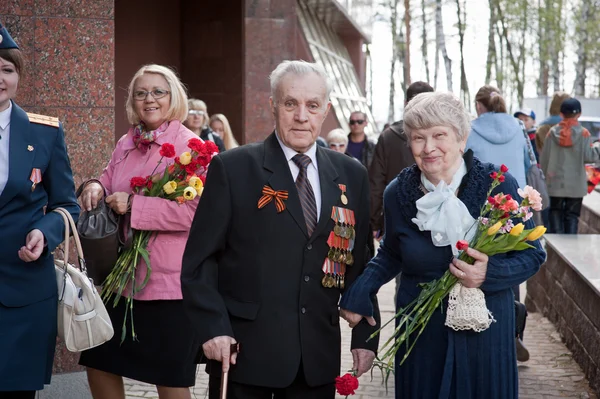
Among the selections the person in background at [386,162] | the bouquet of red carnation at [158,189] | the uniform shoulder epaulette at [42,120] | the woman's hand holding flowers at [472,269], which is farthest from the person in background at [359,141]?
the woman's hand holding flowers at [472,269]

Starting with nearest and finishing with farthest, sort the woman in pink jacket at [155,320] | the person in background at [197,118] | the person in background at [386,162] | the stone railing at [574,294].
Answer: the woman in pink jacket at [155,320], the stone railing at [574,294], the person in background at [386,162], the person in background at [197,118]

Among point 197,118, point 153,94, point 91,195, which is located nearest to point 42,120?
point 91,195

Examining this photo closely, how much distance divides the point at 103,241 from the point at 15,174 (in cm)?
97

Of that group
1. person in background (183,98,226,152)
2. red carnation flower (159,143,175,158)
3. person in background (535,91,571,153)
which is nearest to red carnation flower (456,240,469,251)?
red carnation flower (159,143,175,158)

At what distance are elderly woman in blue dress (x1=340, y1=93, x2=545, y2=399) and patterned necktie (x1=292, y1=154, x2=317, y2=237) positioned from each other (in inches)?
12.0

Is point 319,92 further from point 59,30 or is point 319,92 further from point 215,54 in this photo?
point 215,54

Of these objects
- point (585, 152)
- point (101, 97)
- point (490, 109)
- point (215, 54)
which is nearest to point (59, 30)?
point (101, 97)

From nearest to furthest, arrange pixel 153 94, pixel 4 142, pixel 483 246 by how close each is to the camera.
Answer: pixel 483 246, pixel 4 142, pixel 153 94

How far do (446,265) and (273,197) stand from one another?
0.72 metres

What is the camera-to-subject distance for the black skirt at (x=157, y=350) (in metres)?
5.16

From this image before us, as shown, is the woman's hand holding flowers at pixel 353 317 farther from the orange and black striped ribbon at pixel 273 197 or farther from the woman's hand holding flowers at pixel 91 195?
the woman's hand holding flowers at pixel 91 195

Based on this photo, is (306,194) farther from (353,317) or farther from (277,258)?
(353,317)

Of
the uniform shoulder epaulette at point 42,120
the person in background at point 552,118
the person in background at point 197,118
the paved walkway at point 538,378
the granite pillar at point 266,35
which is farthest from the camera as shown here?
the granite pillar at point 266,35

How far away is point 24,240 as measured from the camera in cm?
426
